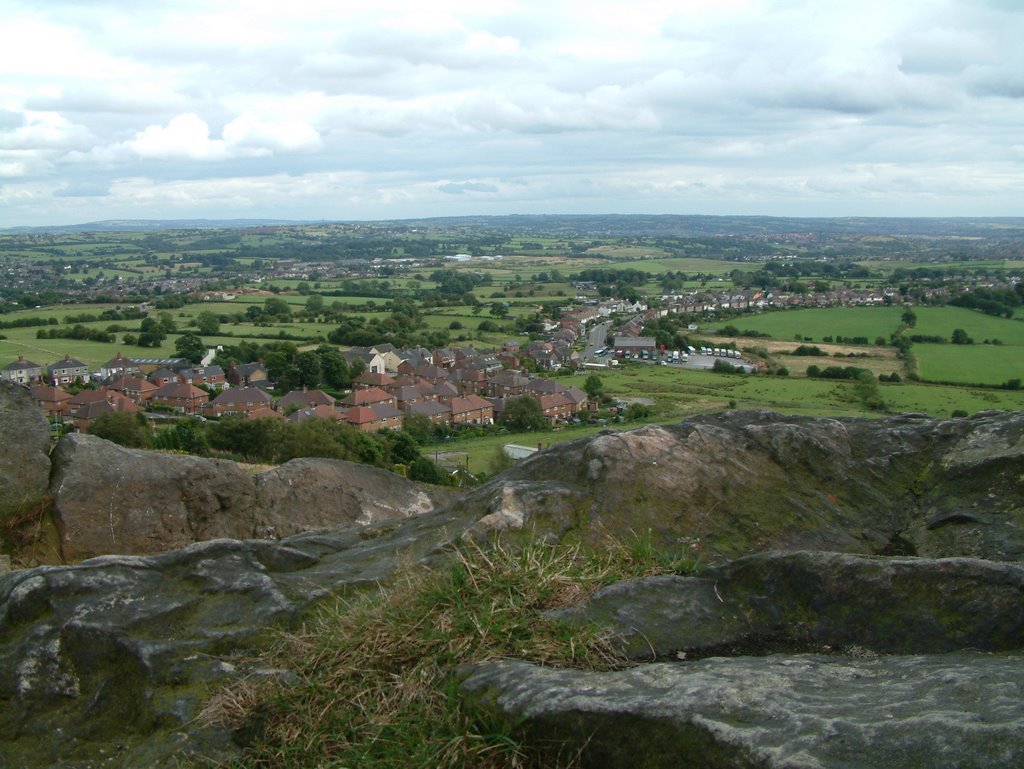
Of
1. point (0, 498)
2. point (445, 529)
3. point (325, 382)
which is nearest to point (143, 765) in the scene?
point (445, 529)

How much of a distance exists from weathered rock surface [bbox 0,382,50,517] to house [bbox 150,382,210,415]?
5100 cm

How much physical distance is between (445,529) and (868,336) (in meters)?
75.5

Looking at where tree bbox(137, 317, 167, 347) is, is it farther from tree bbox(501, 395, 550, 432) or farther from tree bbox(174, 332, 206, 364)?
tree bbox(501, 395, 550, 432)

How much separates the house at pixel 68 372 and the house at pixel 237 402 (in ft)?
44.5

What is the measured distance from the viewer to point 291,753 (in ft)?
13.4

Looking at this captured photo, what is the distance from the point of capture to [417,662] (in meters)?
4.37

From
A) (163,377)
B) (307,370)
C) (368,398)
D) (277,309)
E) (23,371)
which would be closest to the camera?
(368,398)

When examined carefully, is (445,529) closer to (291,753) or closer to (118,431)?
(291,753)

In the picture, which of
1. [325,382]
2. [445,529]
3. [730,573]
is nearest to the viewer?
[730,573]

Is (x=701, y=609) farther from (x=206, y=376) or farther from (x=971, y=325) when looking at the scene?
(x=971, y=325)

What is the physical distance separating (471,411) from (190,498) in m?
47.1

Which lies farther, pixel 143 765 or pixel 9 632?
pixel 9 632

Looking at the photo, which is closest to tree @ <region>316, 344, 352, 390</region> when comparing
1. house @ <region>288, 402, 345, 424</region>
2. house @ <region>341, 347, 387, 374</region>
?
house @ <region>341, 347, 387, 374</region>

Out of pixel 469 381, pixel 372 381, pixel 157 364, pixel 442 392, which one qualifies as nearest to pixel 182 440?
pixel 442 392
